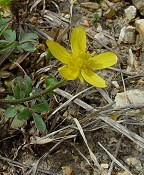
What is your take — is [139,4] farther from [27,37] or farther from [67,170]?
[67,170]

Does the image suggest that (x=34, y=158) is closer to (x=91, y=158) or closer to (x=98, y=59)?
(x=91, y=158)

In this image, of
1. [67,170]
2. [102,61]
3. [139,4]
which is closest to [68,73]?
[102,61]

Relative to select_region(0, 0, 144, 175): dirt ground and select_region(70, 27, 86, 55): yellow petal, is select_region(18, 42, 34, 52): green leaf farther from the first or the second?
select_region(70, 27, 86, 55): yellow petal

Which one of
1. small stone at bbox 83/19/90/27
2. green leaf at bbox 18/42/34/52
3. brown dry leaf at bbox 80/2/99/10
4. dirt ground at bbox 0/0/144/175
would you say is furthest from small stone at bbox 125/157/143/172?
brown dry leaf at bbox 80/2/99/10

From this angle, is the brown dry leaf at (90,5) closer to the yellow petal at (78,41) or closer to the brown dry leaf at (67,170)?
the yellow petal at (78,41)

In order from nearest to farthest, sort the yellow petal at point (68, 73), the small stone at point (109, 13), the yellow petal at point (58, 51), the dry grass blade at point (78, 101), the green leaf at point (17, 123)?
the yellow petal at point (68, 73) < the yellow petal at point (58, 51) < the green leaf at point (17, 123) < the dry grass blade at point (78, 101) < the small stone at point (109, 13)

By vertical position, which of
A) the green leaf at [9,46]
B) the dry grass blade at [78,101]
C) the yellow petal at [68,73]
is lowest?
the dry grass blade at [78,101]

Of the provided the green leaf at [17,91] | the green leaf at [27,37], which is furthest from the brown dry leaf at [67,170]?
the green leaf at [27,37]
